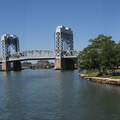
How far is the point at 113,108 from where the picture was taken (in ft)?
73.8

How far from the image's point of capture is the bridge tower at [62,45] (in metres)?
168

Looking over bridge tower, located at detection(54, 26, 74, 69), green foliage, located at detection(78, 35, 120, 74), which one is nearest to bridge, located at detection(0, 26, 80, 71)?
bridge tower, located at detection(54, 26, 74, 69)

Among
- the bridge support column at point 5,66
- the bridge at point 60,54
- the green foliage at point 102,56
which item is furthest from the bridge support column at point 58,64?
the green foliage at point 102,56

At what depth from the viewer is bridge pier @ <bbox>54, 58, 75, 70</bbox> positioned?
16325 centimetres

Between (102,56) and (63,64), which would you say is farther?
(63,64)

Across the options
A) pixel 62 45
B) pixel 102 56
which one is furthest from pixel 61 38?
pixel 102 56

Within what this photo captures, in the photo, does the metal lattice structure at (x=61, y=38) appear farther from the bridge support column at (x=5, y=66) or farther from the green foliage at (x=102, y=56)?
the green foliage at (x=102, y=56)

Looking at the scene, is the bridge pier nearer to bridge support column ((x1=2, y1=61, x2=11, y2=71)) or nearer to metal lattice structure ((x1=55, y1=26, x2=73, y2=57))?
metal lattice structure ((x1=55, y1=26, x2=73, y2=57))

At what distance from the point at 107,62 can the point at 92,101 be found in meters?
24.8

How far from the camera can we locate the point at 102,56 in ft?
166

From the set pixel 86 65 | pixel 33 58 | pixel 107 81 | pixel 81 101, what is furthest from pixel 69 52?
pixel 81 101

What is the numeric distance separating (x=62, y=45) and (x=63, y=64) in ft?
74.8

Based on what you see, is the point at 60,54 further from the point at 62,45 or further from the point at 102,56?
the point at 102,56

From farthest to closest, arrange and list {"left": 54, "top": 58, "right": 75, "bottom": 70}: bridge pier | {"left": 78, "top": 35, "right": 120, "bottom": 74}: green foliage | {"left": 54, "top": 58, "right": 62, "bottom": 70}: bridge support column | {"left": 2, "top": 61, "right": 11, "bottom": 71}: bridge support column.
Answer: {"left": 2, "top": 61, "right": 11, "bottom": 71}: bridge support column
{"left": 54, "top": 58, "right": 75, "bottom": 70}: bridge pier
{"left": 54, "top": 58, "right": 62, "bottom": 70}: bridge support column
{"left": 78, "top": 35, "right": 120, "bottom": 74}: green foliage
